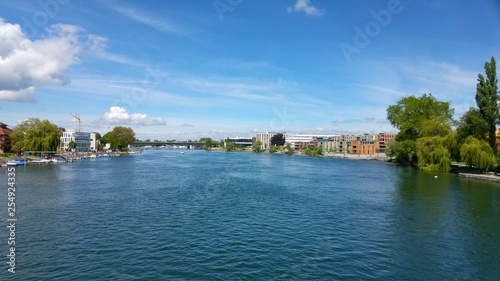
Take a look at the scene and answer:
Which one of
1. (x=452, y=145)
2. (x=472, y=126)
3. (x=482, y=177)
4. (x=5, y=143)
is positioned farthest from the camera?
(x=5, y=143)

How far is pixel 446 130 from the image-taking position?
5969 centimetres

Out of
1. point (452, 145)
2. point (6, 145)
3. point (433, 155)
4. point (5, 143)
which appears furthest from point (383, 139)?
point (5, 143)

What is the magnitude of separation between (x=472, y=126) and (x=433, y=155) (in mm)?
8403

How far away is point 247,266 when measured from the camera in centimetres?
1347

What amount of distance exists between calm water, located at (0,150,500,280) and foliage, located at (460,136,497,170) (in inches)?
778

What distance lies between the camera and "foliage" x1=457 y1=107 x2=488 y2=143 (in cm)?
4856

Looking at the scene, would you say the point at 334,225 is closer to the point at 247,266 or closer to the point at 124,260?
the point at 247,266

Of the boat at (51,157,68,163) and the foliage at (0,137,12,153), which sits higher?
the foliage at (0,137,12,153)

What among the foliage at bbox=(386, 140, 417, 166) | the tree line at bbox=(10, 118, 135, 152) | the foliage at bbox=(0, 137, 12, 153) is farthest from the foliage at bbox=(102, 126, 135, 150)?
the foliage at bbox=(386, 140, 417, 166)

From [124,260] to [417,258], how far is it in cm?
1279

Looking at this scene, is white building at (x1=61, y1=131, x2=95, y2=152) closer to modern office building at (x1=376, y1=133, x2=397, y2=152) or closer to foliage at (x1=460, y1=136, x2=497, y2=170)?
foliage at (x1=460, y1=136, x2=497, y2=170)

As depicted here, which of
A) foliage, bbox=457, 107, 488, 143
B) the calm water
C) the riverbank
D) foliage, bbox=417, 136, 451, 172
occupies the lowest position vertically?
the calm water

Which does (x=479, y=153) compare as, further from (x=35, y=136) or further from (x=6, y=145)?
A: (x=6, y=145)

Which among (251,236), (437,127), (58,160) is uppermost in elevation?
(437,127)
